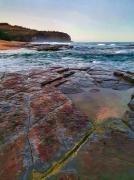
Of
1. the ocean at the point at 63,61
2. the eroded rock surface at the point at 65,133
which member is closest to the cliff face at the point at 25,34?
the ocean at the point at 63,61

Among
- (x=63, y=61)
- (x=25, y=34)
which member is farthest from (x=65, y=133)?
(x=25, y=34)

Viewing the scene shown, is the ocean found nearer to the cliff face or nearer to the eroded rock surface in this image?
the eroded rock surface

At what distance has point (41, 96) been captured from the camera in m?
5.69

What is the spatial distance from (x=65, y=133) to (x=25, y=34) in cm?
9342

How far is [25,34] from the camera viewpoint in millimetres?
93688

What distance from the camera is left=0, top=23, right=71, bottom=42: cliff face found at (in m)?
82.2

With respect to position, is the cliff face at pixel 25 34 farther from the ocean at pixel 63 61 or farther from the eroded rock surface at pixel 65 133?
the eroded rock surface at pixel 65 133

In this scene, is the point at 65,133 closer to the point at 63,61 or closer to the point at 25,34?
the point at 63,61

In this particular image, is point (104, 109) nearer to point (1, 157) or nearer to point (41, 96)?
point (41, 96)

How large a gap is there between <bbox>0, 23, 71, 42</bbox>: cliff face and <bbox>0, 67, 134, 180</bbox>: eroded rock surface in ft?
221

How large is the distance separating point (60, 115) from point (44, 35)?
121563 mm

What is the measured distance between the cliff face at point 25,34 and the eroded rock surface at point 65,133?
221 ft

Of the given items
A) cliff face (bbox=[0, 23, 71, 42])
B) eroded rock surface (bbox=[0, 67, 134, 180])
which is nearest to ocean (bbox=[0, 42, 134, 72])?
eroded rock surface (bbox=[0, 67, 134, 180])

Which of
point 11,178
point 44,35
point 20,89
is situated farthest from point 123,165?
point 44,35
